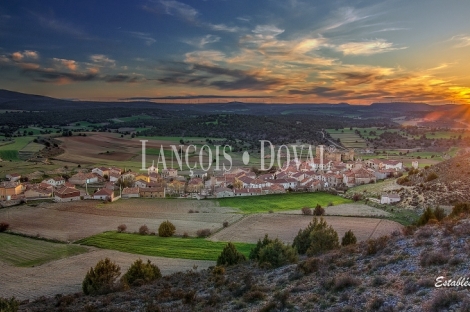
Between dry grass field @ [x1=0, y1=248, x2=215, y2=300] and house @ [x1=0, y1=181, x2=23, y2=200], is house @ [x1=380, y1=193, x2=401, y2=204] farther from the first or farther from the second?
house @ [x1=0, y1=181, x2=23, y2=200]

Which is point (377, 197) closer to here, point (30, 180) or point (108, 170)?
point (108, 170)

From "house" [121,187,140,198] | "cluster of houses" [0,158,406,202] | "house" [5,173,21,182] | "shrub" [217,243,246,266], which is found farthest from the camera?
"house" [5,173,21,182]

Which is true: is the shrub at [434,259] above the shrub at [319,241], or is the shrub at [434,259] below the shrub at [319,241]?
above

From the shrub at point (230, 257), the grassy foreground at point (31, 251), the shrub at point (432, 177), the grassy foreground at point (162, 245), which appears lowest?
the grassy foreground at point (31, 251)

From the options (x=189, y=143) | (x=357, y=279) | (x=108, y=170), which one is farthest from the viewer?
(x=189, y=143)

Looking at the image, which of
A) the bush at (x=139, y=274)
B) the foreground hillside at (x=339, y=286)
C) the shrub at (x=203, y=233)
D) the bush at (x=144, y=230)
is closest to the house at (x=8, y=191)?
the bush at (x=144, y=230)

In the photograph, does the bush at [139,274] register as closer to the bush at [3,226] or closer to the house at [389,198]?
the bush at [3,226]

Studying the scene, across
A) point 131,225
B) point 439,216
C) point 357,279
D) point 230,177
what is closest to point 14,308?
point 357,279

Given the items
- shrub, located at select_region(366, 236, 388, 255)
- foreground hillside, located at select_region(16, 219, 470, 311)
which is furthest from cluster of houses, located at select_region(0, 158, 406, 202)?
shrub, located at select_region(366, 236, 388, 255)
